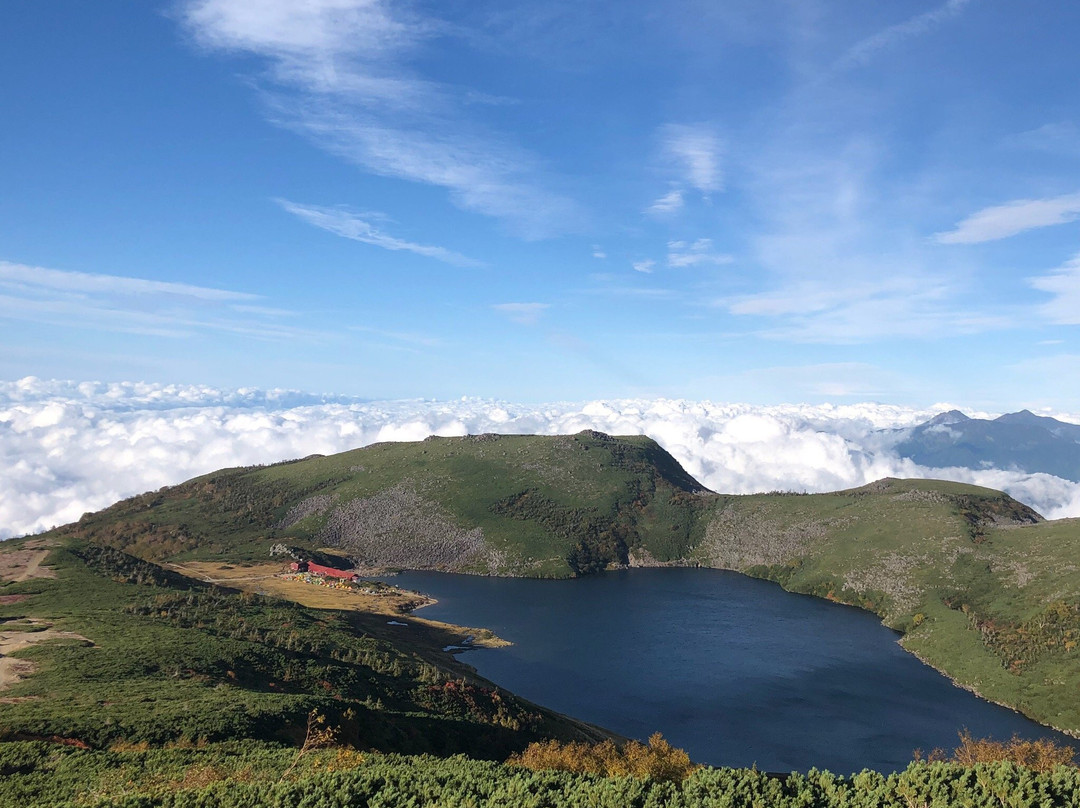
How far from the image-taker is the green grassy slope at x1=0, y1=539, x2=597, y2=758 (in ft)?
159

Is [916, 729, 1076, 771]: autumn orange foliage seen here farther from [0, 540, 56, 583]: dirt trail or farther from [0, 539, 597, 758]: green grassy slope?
[0, 540, 56, 583]: dirt trail

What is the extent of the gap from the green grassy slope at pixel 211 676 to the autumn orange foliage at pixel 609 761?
464 inches

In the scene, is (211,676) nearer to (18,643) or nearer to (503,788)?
(18,643)

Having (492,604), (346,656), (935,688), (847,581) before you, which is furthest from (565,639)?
(847,581)

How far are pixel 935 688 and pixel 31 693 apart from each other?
144 metres

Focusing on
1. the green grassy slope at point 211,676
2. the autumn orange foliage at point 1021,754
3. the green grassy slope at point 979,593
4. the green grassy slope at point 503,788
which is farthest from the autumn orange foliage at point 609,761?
the green grassy slope at point 979,593

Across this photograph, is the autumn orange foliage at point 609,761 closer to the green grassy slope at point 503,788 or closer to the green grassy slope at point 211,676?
the green grassy slope at point 211,676

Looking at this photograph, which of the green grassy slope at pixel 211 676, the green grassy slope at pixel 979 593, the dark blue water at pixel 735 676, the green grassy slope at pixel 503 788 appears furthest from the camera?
the green grassy slope at pixel 979 593

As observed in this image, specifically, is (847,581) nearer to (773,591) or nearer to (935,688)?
(773,591)

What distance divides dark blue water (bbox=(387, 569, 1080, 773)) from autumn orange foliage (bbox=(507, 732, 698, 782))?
35.1 metres

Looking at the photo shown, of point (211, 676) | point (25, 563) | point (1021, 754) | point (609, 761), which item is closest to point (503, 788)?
point (609, 761)

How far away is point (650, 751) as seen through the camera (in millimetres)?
56531

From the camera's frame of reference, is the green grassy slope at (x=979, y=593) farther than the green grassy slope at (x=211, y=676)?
Yes

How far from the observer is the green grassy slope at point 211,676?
48.4m
